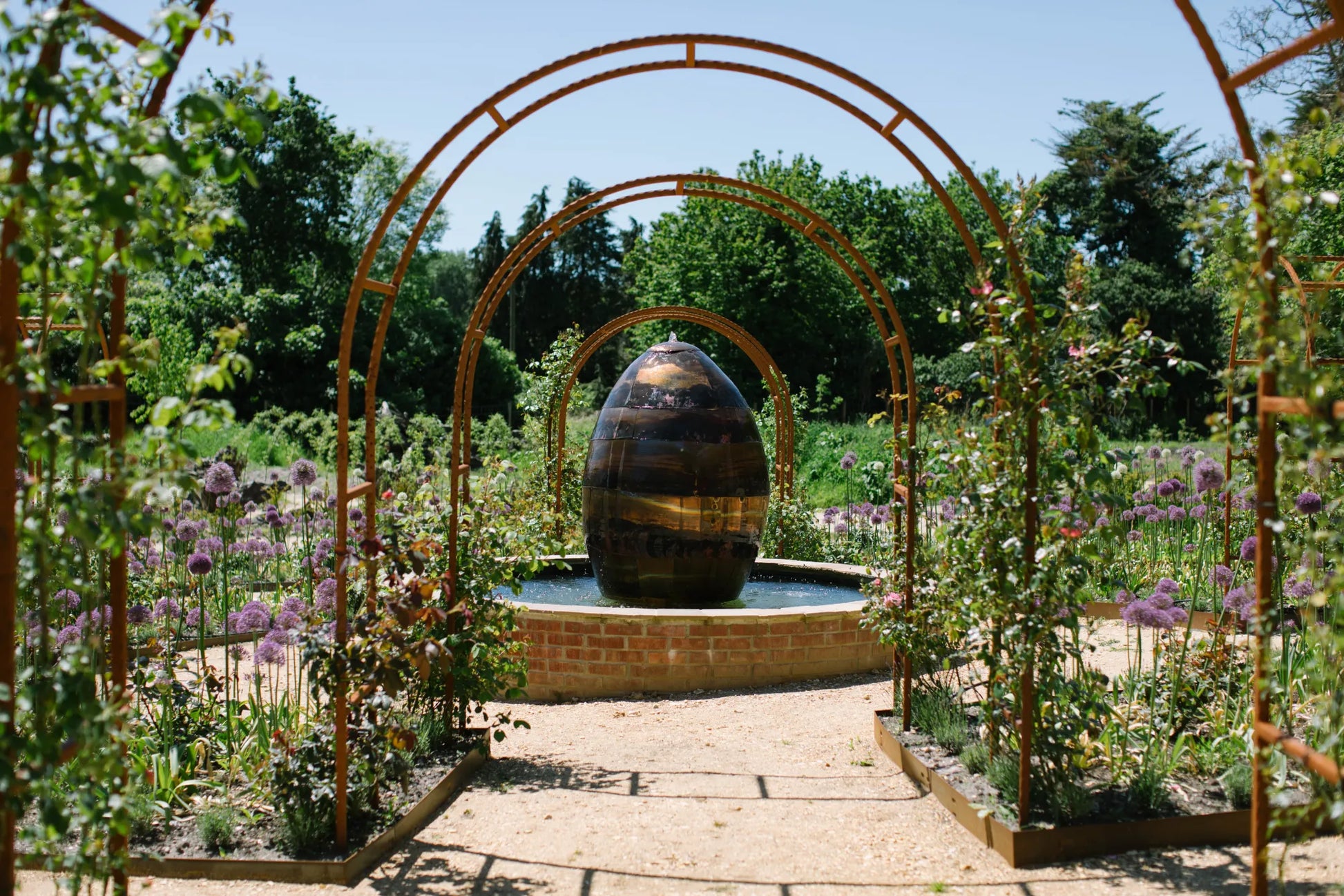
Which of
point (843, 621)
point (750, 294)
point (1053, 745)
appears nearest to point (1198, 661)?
point (1053, 745)

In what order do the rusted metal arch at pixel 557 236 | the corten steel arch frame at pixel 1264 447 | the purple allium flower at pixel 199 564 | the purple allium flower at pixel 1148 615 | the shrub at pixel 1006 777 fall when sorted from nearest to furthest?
the corten steel arch frame at pixel 1264 447, the shrub at pixel 1006 777, the purple allium flower at pixel 1148 615, the purple allium flower at pixel 199 564, the rusted metal arch at pixel 557 236

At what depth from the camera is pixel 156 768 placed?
475 cm

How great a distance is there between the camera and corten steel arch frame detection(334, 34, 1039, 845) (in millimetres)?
4414

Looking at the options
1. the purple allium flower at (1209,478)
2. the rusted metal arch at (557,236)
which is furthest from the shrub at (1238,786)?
the purple allium flower at (1209,478)

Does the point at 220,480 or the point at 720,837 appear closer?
the point at 720,837

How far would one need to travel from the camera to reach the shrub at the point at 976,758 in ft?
16.9

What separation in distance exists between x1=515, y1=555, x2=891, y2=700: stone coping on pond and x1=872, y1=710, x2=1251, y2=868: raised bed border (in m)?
2.95

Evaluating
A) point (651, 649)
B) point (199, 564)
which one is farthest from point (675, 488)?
point (199, 564)

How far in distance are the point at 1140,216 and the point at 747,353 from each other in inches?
1242

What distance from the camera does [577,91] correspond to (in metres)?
5.19

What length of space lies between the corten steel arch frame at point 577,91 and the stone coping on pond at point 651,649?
2.81 m

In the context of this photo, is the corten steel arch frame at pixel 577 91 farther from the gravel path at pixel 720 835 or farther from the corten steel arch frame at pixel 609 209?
the corten steel arch frame at pixel 609 209

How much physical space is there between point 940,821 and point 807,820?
0.60 meters

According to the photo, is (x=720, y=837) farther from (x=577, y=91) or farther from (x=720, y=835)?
(x=577, y=91)
